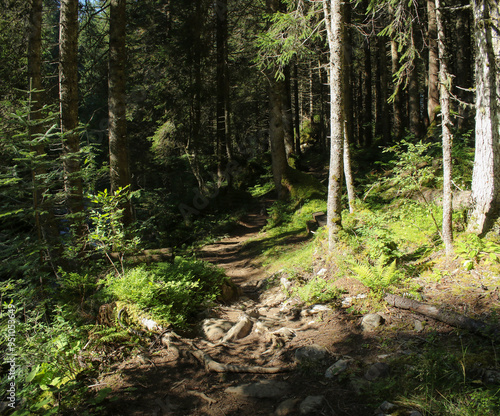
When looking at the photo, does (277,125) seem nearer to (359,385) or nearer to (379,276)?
(379,276)

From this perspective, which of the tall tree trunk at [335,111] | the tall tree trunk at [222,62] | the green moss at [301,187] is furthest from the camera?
the tall tree trunk at [222,62]

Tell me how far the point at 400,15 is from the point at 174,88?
1202cm

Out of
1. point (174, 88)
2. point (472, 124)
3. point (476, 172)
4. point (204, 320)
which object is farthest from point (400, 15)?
point (174, 88)

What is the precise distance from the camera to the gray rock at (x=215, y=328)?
5.22 metres

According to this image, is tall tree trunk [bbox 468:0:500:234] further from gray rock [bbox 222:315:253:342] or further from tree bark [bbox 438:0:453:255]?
gray rock [bbox 222:315:253:342]

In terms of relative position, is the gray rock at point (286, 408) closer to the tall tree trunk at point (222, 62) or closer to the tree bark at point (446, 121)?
the tree bark at point (446, 121)

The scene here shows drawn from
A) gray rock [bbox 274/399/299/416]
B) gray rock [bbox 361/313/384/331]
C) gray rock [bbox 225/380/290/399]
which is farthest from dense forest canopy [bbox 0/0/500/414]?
gray rock [bbox 274/399/299/416]

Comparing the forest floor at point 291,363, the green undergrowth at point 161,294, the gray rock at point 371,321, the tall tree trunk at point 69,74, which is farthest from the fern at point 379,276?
the tall tree trunk at point 69,74

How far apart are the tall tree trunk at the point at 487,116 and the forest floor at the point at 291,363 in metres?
1.21

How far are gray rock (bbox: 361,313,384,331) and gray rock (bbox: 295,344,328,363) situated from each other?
2.63 ft

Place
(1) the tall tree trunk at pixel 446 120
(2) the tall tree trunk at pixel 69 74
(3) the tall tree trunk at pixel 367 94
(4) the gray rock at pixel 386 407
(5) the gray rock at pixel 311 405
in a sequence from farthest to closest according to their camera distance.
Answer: (3) the tall tree trunk at pixel 367 94 → (2) the tall tree trunk at pixel 69 74 → (1) the tall tree trunk at pixel 446 120 → (5) the gray rock at pixel 311 405 → (4) the gray rock at pixel 386 407

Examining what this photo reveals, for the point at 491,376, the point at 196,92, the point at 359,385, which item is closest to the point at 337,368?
the point at 359,385

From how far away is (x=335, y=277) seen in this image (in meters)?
6.74

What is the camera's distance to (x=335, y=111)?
284 inches
